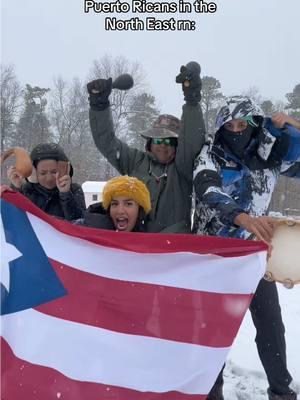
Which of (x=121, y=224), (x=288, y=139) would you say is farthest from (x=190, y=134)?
(x=121, y=224)

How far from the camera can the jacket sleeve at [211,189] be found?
8.76 feet

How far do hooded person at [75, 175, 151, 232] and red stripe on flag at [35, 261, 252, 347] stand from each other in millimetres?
549

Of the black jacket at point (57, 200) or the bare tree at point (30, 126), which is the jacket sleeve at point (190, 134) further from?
the bare tree at point (30, 126)

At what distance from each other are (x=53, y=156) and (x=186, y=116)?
3.63 ft

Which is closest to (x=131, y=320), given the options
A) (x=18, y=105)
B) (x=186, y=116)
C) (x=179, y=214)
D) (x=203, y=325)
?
(x=203, y=325)

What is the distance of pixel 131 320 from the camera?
246cm

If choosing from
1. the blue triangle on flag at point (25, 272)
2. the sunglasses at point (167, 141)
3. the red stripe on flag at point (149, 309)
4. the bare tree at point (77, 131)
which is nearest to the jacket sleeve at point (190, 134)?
the sunglasses at point (167, 141)

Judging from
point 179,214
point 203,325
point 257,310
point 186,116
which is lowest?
point 257,310

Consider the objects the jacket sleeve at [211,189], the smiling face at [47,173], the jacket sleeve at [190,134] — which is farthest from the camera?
the smiling face at [47,173]

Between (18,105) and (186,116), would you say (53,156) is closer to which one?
(186,116)

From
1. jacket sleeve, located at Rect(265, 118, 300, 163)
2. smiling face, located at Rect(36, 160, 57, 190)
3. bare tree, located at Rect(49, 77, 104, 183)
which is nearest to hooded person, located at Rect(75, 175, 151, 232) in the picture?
smiling face, located at Rect(36, 160, 57, 190)

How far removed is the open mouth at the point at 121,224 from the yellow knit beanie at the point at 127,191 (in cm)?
13

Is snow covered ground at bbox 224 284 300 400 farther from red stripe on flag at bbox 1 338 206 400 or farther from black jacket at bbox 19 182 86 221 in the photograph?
black jacket at bbox 19 182 86 221

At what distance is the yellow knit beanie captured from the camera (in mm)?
3008
